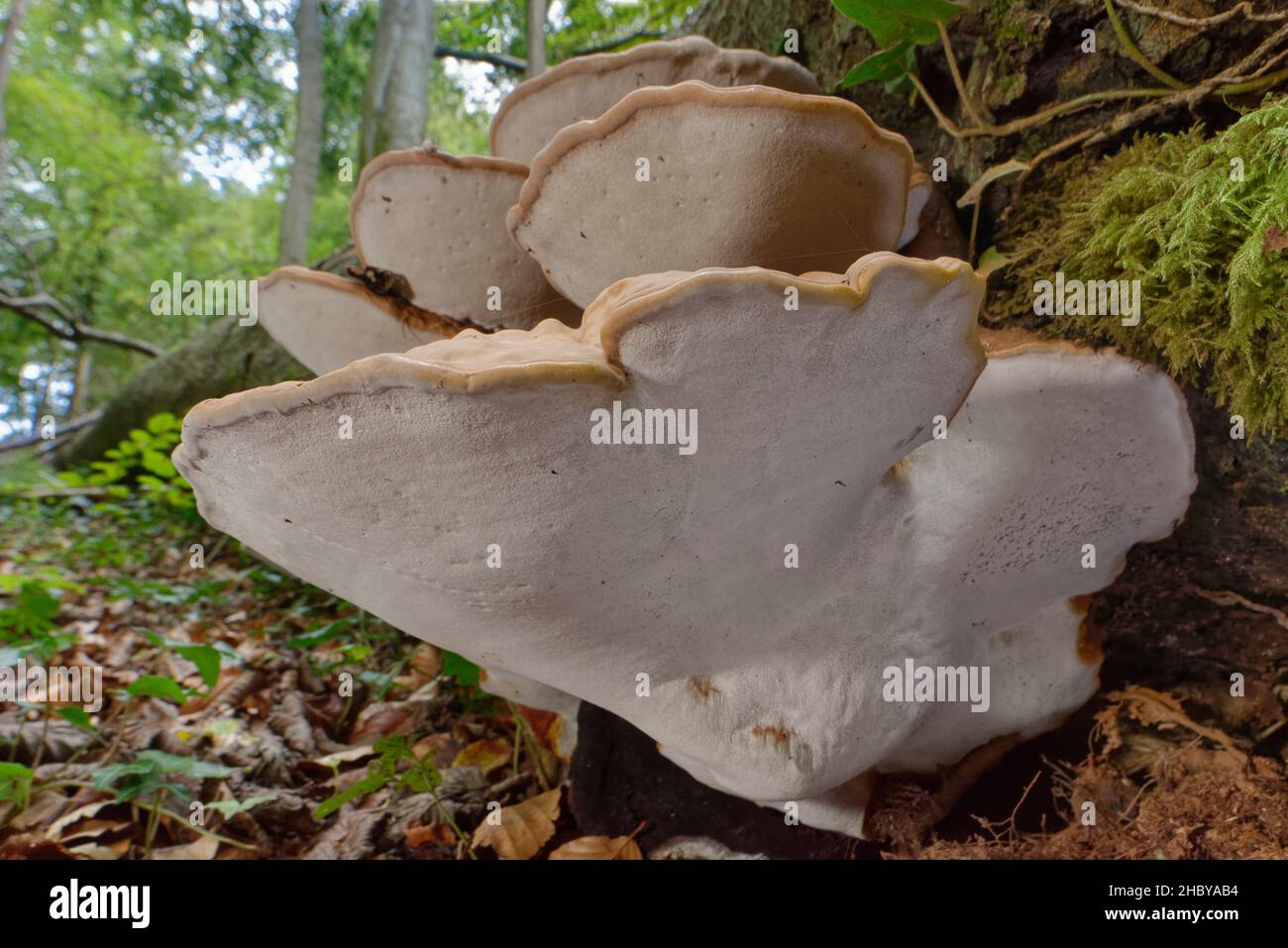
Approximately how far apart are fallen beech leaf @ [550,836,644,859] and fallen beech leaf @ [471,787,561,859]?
0.08 metres

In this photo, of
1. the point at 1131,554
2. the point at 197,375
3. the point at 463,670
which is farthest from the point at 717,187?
the point at 197,375

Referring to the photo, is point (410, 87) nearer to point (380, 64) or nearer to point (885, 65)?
point (380, 64)

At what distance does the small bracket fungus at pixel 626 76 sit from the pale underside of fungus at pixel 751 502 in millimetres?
753

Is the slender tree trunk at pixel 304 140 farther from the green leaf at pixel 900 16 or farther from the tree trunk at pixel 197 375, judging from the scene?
the green leaf at pixel 900 16

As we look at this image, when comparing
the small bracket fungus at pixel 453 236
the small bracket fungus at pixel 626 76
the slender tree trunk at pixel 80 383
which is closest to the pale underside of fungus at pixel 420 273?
the small bracket fungus at pixel 453 236

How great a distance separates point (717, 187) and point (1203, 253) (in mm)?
752

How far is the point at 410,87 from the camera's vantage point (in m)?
6.03

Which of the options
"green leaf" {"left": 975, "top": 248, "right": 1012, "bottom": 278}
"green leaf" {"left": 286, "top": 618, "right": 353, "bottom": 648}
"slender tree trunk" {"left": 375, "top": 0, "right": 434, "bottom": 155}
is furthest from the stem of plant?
"slender tree trunk" {"left": 375, "top": 0, "right": 434, "bottom": 155}

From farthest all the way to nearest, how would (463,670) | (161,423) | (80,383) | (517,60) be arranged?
1. (80,383)
2. (517,60)
3. (161,423)
4. (463,670)

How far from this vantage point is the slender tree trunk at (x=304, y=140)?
800 centimetres

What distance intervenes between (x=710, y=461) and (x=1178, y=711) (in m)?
1.23

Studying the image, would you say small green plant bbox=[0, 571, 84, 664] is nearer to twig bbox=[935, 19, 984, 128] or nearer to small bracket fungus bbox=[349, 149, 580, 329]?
small bracket fungus bbox=[349, 149, 580, 329]

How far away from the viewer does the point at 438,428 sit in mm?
816

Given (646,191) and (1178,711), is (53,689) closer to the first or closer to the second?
(646,191)
